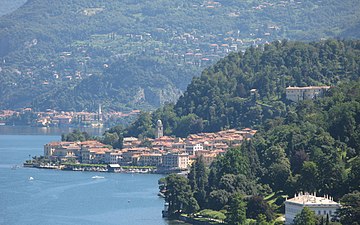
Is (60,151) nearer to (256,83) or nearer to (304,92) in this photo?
(256,83)

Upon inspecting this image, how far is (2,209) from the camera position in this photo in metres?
72.9

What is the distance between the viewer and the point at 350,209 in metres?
58.7

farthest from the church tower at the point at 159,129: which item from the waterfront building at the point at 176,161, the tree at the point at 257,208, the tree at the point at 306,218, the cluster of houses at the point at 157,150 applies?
the tree at the point at 306,218

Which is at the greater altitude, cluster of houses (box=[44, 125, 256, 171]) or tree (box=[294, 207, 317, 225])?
cluster of houses (box=[44, 125, 256, 171])

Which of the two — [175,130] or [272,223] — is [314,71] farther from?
[272,223]

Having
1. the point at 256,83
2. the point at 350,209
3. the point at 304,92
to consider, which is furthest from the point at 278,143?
the point at 256,83

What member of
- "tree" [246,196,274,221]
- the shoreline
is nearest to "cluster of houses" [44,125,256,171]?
the shoreline

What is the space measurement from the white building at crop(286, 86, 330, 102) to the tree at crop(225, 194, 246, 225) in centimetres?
3483

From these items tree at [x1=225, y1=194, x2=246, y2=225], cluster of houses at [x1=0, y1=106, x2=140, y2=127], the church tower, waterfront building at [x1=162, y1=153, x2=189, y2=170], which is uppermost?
cluster of houses at [x1=0, y1=106, x2=140, y2=127]

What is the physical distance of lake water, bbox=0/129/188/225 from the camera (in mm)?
69125

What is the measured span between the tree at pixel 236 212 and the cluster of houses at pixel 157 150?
96.4 feet

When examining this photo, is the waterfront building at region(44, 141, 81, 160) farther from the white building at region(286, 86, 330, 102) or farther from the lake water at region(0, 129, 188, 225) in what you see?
the white building at region(286, 86, 330, 102)

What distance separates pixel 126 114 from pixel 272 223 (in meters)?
114

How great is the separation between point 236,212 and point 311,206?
4.20m
